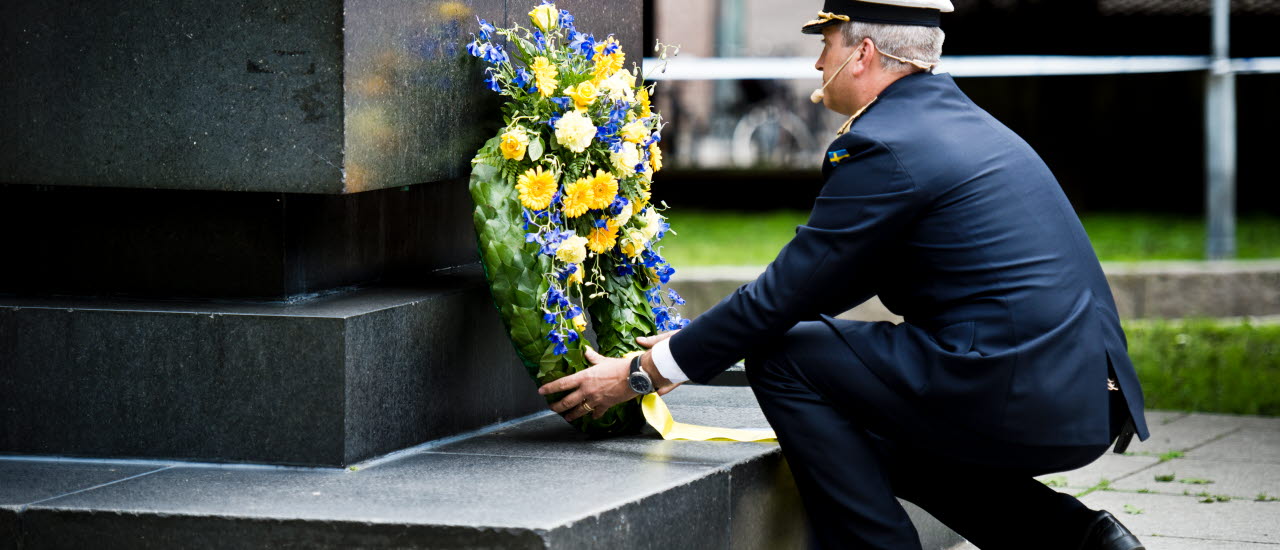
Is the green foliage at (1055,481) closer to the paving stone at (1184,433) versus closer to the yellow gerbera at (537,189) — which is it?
the paving stone at (1184,433)

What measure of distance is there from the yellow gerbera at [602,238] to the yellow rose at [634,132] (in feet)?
→ 0.73

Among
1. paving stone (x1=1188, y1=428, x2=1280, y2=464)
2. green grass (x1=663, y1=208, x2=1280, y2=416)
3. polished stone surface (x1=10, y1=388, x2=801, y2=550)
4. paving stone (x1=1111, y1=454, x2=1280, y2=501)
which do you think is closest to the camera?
polished stone surface (x1=10, y1=388, x2=801, y2=550)

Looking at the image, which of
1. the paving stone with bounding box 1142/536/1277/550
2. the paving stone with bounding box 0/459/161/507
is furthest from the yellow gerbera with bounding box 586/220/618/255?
the paving stone with bounding box 1142/536/1277/550

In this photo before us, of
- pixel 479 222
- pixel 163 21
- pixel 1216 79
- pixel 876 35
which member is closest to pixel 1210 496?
pixel 876 35

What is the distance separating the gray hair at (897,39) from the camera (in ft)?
11.7

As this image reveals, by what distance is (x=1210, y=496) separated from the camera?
5.00 m

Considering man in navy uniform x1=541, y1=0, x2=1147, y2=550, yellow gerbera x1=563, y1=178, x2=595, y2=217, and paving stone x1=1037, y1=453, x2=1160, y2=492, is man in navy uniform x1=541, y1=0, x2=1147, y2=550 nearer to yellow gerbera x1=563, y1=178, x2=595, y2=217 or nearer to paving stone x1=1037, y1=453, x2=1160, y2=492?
yellow gerbera x1=563, y1=178, x2=595, y2=217

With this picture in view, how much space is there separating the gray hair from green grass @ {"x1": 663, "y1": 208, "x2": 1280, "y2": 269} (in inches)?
238

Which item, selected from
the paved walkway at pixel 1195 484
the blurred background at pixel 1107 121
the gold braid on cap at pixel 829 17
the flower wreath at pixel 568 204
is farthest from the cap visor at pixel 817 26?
the blurred background at pixel 1107 121

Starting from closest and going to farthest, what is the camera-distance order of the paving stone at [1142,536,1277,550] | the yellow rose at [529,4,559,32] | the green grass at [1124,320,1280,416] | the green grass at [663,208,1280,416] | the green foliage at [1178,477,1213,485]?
the yellow rose at [529,4,559,32] → the paving stone at [1142,536,1277,550] → the green foliage at [1178,477,1213,485] → the green grass at [1124,320,1280,416] → the green grass at [663,208,1280,416]

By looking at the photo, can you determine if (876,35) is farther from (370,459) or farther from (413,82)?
(370,459)

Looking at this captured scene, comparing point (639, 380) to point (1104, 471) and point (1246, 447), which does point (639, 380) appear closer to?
point (1104, 471)

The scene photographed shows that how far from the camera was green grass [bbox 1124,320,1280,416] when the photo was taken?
6859 millimetres

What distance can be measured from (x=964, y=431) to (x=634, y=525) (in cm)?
74
